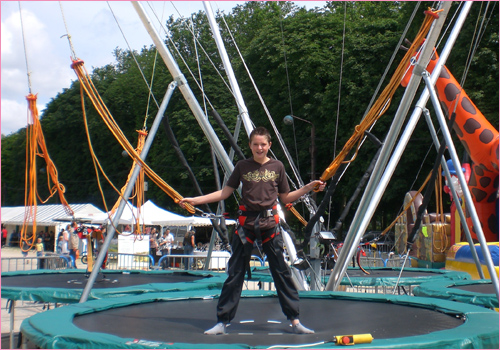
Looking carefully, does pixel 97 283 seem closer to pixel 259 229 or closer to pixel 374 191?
pixel 374 191

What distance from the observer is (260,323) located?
3137 mm

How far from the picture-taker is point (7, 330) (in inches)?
233

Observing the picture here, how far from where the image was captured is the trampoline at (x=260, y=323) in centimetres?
246

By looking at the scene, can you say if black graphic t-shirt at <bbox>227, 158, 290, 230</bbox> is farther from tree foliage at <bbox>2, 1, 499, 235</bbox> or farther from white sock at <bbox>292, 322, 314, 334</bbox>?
tree foliage at <bbox>2, 1, 499, 235</bbox>

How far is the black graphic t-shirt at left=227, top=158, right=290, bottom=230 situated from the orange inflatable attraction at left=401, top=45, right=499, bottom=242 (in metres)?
6.91

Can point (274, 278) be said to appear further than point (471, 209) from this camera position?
No

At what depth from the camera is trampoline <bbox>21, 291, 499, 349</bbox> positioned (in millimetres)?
2455

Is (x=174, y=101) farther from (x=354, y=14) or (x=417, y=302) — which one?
(x=417, y=302)

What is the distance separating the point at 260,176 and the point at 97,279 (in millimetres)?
3834

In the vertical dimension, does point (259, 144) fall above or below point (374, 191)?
above

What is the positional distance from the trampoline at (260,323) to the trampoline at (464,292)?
59cm

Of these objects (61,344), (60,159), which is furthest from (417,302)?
(60,159)

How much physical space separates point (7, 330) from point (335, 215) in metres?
15.7

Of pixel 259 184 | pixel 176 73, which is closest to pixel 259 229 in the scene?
pixel 259 184
